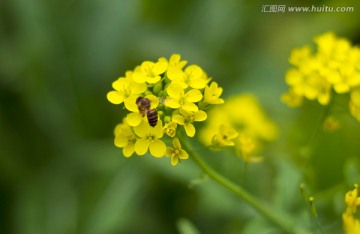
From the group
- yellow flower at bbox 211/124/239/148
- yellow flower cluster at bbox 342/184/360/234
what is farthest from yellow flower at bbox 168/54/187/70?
yellow flower cluster at bbox 342/184/360/234

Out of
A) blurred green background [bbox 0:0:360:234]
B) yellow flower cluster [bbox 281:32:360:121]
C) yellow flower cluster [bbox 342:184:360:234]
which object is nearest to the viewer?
yellow flower cluster [bbox 342:184:360:234]

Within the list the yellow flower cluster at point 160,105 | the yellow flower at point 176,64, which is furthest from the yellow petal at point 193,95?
the yellow flower at point 176,64

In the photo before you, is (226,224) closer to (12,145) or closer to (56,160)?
(56,160)

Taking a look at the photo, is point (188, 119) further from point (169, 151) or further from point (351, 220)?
point (351, 220)

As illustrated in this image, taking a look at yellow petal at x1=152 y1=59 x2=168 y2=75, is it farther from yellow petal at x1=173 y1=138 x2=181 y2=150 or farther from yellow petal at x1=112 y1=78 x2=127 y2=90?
yellow petal at x1=173 y1=138 x2=181 y2=150

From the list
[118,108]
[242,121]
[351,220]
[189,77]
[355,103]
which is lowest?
[351,220]

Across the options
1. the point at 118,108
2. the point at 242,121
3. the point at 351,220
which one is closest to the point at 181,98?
the point at 351,220
